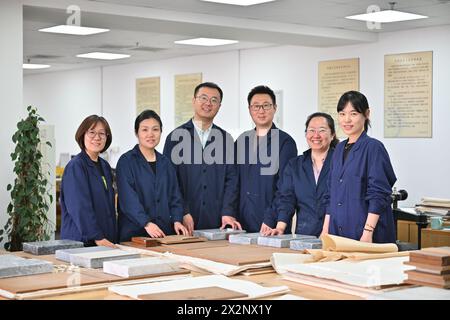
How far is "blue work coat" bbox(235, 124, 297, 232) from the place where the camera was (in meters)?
4.75

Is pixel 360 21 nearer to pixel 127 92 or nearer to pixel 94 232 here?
pixel 94 232

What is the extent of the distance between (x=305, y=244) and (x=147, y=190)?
3.92 ft

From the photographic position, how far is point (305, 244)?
3428 mm

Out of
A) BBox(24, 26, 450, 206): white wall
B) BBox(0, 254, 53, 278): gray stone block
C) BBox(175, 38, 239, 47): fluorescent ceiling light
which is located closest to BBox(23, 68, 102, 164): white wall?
BBox(24, 26, 450, 206): white wall

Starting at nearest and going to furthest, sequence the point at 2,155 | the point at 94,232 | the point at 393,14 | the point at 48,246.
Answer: the point at 48,246, the point at 94,232, the point at 2,155, the point at 393,14

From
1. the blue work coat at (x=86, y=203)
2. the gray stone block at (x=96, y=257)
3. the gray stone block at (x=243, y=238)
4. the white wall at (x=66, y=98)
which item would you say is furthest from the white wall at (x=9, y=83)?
the white wall at (x=66, y=98)

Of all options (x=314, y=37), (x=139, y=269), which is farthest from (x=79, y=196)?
(x=314, y=37)

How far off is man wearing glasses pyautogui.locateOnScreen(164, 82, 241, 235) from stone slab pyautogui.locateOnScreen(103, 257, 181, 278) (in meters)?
1.85

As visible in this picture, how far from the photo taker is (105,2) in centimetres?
680

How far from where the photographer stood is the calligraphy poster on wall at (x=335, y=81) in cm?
948

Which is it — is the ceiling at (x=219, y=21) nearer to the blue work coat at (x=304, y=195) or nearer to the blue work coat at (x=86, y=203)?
the blue work coat at (x=86, y=203)
